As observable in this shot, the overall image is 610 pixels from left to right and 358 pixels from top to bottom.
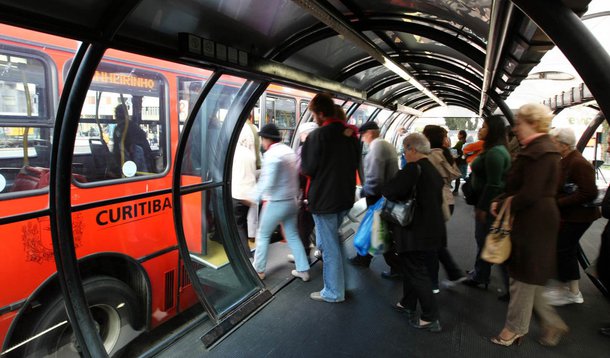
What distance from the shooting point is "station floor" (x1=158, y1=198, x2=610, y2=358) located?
111 inches

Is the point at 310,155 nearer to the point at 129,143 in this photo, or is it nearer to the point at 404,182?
the point at 404,182

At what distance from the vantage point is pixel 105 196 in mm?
3074

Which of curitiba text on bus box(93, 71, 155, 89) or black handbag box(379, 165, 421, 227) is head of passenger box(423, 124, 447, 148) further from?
curitiba text on bus box(93, 71, 155, 89)

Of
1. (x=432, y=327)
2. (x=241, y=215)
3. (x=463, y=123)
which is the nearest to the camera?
(x=432, y=327)

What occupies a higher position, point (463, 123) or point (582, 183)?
point (463, 123)

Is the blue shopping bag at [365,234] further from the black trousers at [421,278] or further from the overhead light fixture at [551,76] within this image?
the overhead light fixture at [551,76]

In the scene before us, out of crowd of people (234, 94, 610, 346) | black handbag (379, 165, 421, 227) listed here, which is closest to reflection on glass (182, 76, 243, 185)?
crowd of people (234, 94, 610, 346)

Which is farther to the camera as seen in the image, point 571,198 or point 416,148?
point 571,198

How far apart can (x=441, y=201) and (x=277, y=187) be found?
1.65m

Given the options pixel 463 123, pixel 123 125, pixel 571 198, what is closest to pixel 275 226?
pixel 123 125

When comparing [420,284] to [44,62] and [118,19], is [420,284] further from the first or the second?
[44,62]

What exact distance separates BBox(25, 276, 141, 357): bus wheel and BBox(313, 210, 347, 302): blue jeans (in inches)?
72.5

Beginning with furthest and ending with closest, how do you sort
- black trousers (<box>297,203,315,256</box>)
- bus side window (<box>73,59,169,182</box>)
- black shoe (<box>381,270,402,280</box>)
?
1. black trousers (<box>297,203,315,256</box>)
2. black shoe (<box>381,270,402,280</box>)
3. bus side window (<box>73,59,169,182</box>)

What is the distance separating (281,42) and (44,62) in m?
1.96
